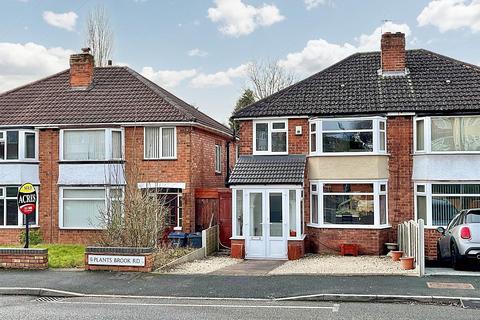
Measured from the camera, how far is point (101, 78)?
24.3 meters

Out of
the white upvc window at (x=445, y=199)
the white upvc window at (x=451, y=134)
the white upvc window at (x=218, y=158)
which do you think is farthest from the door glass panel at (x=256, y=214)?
the white upvc window at (x=218, y=158)

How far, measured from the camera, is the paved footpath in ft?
38.6

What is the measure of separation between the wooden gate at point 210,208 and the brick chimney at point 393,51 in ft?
24.7

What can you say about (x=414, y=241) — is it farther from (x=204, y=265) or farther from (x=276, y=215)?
(x=204, y=265)

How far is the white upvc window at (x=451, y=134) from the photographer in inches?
720

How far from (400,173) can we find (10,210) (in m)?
14.7

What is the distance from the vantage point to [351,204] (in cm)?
1902

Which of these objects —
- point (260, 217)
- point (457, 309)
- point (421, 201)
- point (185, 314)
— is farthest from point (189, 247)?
point (457, 309)

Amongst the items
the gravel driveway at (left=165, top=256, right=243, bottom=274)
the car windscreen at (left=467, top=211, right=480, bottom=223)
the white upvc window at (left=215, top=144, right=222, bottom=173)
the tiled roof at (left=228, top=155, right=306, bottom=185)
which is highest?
the white upvc window at (left=215, top=144, right=222, bottom=173)

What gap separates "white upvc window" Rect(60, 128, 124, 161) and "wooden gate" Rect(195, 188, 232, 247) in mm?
3458

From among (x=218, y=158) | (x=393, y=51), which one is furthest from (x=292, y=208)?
(x=218, y=158)

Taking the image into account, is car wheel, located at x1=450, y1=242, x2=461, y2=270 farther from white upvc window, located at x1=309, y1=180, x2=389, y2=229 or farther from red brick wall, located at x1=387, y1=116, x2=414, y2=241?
red brick wall, located at x1=387, y1=116, x2=414, y2=241

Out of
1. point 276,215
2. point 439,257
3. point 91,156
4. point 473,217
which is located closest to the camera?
point 473,217

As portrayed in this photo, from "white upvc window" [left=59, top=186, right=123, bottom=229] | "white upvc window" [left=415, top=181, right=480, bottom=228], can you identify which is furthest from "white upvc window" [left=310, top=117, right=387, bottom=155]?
"white upvc window" [left=59, top=186, right=123, bottom=229]
